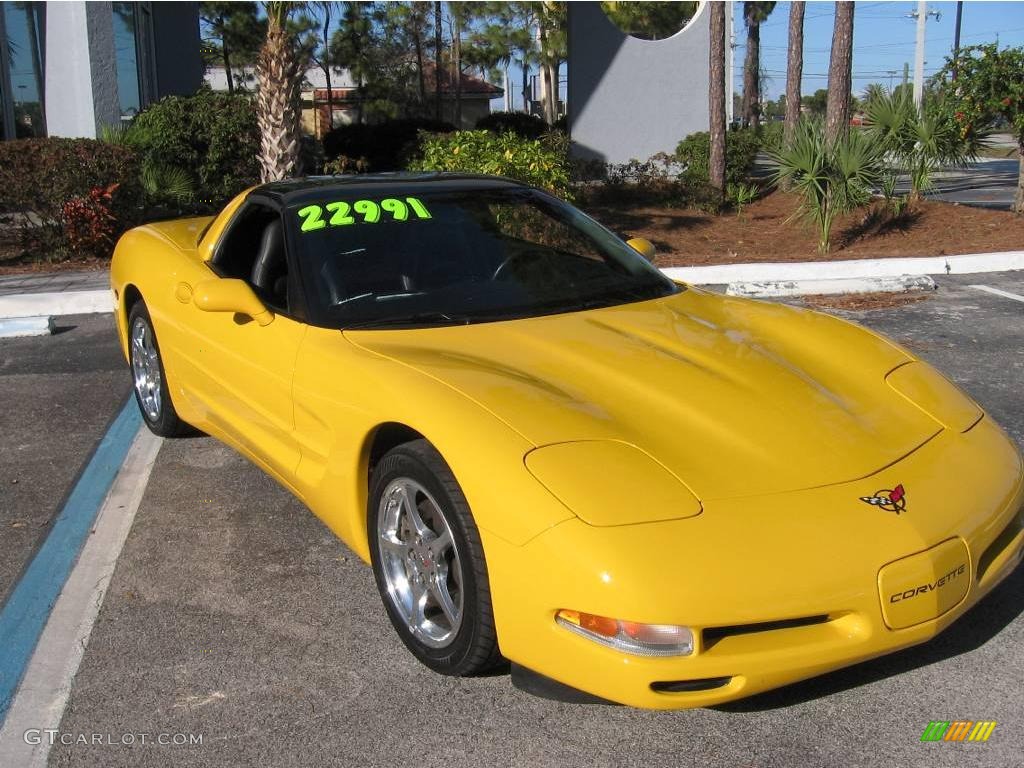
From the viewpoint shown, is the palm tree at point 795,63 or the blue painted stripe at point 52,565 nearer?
the blue painted stripe at point 52,565

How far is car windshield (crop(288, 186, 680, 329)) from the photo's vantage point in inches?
151

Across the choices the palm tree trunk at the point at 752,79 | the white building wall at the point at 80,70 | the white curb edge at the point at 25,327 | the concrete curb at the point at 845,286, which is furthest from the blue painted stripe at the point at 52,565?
the palm tree trunk at the point at 752,79

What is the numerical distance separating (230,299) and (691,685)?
2.23 metres

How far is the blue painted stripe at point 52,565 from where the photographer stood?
3277 mm

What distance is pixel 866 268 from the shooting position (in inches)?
390

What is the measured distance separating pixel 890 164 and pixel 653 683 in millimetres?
12040

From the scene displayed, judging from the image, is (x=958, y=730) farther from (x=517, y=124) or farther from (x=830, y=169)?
(x=517, y=124)

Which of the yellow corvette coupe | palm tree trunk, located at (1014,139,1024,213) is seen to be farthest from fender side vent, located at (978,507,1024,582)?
palm tree trunk, located at (1014,139,1024,213)

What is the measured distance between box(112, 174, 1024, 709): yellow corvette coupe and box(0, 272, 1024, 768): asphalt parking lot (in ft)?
0.63

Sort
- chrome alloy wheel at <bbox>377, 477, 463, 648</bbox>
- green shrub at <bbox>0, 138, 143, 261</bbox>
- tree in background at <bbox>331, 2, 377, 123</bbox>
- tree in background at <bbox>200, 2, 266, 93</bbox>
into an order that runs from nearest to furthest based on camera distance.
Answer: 1. chrome alloy wheel at <bbox>377, 477, 463, 648</bbox>
2. green shrub at <bbox>0, 138, 143, 261</bbox>
3. tree in background at <bbox>200, 2, 266, 93</bbox>
4. tree in background at <bbox>331, 2, 377, 123</bbox>

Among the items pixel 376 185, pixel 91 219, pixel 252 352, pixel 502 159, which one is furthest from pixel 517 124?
pixel 252 352

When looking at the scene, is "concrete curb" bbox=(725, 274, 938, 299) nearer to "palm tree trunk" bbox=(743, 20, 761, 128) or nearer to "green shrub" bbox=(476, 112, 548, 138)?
"green shrub" bbox=(476, 112, 548, 138)

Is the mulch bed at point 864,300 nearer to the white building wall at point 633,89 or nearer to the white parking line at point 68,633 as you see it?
the white parking line at point 68,633

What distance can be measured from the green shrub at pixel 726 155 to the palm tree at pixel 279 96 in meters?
7.57
